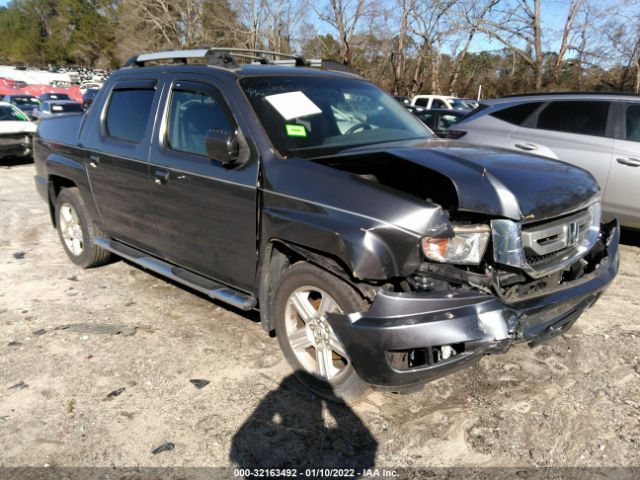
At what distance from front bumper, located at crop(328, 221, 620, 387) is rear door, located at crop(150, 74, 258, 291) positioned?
1044 millimetres

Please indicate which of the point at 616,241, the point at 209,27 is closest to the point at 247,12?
the point at 209,27

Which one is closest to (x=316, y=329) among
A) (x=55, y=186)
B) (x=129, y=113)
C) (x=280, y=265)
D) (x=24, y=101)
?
(x=280, y=265)

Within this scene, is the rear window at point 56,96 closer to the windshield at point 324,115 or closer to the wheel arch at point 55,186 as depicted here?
the wheel arch at point 55,186

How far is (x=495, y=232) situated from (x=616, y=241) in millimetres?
1428

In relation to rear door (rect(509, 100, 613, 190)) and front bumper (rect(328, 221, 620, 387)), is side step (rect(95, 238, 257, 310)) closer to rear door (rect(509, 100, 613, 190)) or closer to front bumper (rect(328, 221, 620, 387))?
front bumper (rect(328, 221, 620, 387))

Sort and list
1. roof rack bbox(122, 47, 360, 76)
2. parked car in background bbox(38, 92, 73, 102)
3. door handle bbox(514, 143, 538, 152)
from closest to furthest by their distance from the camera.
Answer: roof rack bbox(122, 47, 360, 76), door handle bbox(514, 143, 538, 152), parked car in background bbox(38, 92, 73, 102)

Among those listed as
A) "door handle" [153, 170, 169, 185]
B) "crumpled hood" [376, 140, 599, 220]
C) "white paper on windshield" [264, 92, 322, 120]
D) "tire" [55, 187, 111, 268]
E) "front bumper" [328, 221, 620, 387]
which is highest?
"white paper on windshield" [264, 92, 322, 120]

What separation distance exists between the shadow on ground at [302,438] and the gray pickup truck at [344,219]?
15 centimetres

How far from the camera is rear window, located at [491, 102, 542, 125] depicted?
A: 658 cm

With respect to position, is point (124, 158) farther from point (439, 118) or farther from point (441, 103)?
point (441, 103)

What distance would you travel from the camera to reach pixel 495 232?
8.70 ft

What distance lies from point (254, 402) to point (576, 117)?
525 centimetres

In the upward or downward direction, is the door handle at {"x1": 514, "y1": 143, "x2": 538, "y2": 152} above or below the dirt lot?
above

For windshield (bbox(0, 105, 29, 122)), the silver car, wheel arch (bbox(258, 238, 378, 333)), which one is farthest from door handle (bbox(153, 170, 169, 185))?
A: windshield (bbox(0, 105, 29, 122))
